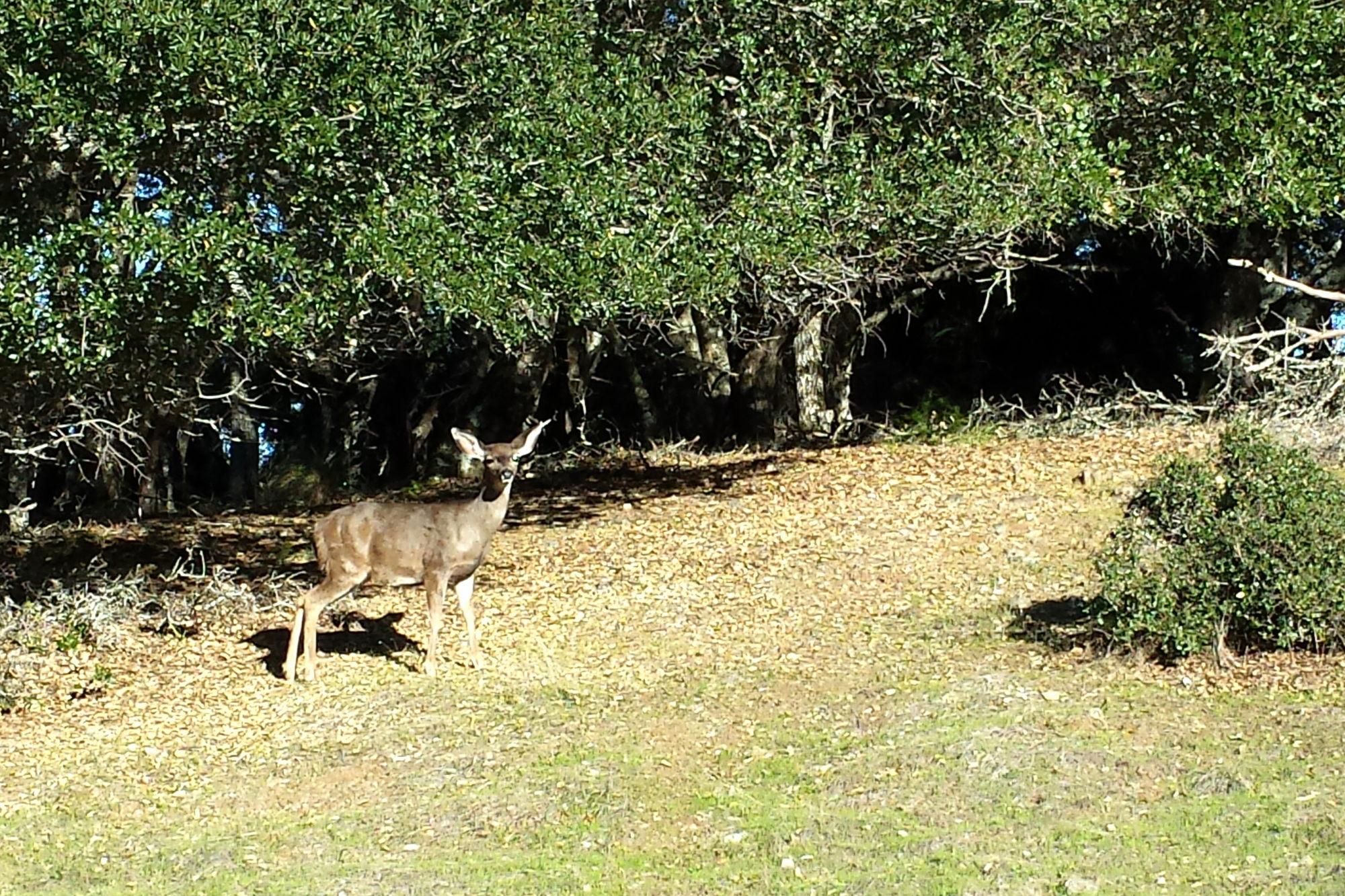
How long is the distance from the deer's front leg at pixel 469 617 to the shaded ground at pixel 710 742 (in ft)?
0.46

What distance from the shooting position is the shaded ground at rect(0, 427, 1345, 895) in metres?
8.20

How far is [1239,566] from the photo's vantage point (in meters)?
10.2

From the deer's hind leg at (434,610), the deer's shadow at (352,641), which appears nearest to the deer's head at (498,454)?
the deer's hind leg at (434,610)

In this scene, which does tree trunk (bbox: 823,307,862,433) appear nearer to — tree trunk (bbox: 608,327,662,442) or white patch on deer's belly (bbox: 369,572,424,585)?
tree trunk (bbox: 608,327,662,442)

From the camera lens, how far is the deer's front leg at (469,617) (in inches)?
458

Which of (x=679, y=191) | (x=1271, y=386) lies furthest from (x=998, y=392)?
(x=679, y=191)

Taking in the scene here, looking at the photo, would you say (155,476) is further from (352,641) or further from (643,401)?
(352,641)

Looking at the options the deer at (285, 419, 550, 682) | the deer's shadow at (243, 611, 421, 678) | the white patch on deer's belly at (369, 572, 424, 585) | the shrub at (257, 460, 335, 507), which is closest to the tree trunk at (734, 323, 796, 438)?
the shrub at (257, 460, 335, 507)

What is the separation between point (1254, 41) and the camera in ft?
42.1

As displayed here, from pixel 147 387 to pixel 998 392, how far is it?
13.2m

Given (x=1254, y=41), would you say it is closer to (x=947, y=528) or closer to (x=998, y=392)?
(x=947, y=528)

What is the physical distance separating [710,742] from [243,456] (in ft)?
48.5

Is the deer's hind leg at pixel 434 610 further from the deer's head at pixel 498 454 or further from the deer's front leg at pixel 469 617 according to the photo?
the deer's head at pixel 498 454

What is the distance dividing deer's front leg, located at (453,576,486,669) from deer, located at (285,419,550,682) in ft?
0.03
